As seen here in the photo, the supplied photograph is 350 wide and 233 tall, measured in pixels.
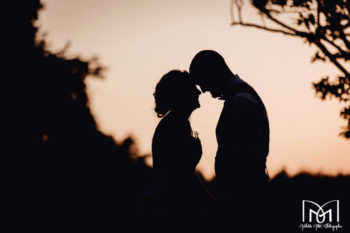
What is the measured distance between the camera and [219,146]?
11.6ft

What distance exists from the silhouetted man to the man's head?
170 millimetres

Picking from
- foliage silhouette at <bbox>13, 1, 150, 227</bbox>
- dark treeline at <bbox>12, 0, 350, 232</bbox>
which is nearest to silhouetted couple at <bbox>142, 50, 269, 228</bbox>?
dark treeline at <bbox>12, 0, 350, 232</bbox>

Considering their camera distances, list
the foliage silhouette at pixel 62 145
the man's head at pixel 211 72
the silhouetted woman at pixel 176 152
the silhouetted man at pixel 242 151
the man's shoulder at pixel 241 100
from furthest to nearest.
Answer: the foliage silhouette at pixel 62 145, the silhouetted woman at pixel 176 152, the man's head at pixel 211 72, the man's shoulder at pixel 241 100, the silhouetted man at pixel 242 151

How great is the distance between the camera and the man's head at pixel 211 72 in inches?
152

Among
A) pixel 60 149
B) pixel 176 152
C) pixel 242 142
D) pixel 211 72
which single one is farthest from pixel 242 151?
pixel 60 149

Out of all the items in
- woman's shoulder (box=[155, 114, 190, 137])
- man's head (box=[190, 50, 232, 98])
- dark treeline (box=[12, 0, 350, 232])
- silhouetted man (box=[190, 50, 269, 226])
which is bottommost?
silhouetted man (box=[190, 50, 269, 226])

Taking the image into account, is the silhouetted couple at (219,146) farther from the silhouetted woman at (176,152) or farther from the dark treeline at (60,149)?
the dark treeline at (60,149)

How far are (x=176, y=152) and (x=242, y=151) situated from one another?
114cm

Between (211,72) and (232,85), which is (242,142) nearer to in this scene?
(232,85)

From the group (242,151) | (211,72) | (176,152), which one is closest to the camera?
(242,151)

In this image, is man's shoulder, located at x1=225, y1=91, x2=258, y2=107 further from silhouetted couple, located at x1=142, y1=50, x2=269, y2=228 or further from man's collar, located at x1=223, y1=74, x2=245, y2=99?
man's collar, located at x1=223, y1=74, x2=245, y2=99

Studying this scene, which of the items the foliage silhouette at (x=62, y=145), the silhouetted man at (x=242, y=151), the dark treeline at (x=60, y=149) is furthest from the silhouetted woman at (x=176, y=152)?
the foliage silhouette at (x=62, y=145)

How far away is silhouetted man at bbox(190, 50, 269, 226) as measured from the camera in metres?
3.24

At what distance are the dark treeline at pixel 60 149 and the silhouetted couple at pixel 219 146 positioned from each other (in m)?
6.31
